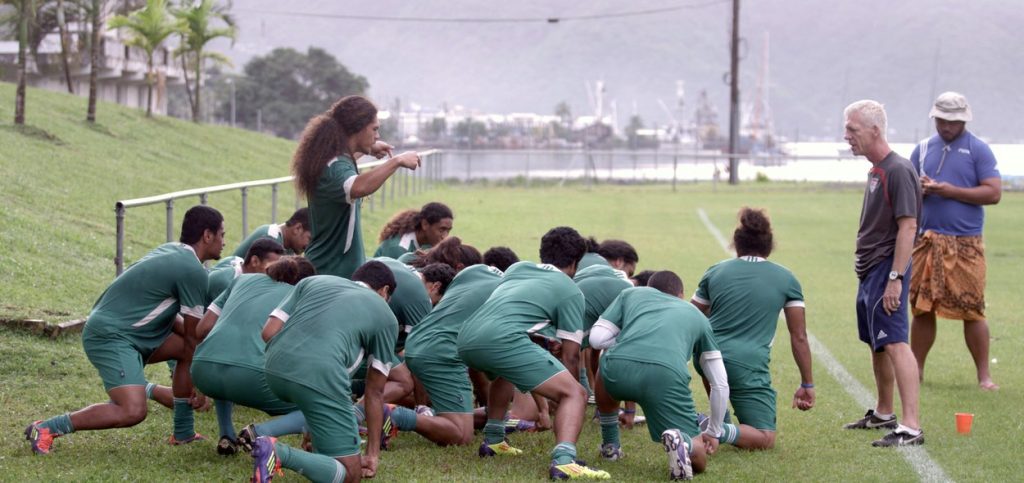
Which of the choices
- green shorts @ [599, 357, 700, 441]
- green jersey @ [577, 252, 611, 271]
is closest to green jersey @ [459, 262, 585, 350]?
green shorts @ [599, 357, 700, 441]

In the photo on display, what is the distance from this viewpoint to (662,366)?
20.4 ft

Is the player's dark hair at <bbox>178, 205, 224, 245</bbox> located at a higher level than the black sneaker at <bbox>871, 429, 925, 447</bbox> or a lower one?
higher

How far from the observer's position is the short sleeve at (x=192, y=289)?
22.0ft

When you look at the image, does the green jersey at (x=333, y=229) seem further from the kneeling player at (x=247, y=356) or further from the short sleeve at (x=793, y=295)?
the short sleeve at (x=793, y=295)

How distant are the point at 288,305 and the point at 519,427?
6.89 ft

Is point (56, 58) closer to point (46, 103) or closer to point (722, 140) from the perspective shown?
point (46, 103)

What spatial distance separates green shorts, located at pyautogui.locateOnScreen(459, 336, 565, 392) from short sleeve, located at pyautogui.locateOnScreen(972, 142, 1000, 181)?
3.94 meters

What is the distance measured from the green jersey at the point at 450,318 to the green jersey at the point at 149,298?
1198mm

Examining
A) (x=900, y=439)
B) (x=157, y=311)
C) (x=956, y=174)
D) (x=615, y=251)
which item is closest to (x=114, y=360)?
(x=157, y=311)

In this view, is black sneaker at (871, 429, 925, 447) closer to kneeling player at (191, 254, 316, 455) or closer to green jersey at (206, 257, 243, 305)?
kneeling player at (191, 254, 316, 455)

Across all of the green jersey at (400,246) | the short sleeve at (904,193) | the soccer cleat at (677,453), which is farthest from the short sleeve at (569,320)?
the green jersey at (400,246)

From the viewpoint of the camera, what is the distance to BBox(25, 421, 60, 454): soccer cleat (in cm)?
635

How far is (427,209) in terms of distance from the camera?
30.5 feet

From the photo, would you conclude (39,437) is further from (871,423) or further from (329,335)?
(871,423)
